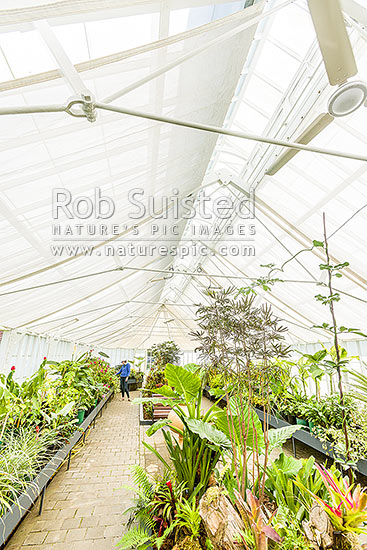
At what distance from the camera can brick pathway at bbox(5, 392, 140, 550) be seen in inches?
98.6

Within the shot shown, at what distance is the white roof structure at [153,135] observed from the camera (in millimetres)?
1468

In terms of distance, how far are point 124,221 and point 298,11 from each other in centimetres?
286

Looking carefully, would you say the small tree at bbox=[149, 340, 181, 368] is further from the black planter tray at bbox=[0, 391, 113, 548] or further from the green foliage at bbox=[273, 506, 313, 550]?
the green foliage at bbox=[273, 506, 313, 550]

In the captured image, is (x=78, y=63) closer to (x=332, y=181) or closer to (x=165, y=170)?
(x=165, y=170)

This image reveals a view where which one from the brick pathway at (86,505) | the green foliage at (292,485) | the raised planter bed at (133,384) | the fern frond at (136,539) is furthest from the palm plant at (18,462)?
the raised planter bed at (133,384)

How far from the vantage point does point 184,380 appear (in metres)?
3.19

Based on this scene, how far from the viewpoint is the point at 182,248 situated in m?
8.84

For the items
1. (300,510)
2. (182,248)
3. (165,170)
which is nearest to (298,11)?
(165,170)

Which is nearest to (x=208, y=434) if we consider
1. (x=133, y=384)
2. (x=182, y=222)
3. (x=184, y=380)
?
(x=184, y=380)

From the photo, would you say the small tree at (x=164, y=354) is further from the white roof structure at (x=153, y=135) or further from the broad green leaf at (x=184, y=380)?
the broad green leaf at (x=184, y=380)

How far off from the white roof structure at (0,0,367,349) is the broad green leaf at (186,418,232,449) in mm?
1870

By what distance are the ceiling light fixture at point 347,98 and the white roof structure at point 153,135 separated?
1.45 feet

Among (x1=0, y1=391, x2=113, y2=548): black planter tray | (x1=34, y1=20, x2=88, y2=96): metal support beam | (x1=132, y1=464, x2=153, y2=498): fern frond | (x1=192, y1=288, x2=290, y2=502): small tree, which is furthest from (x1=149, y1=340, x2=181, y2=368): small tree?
(x1=34, y1=20, x2=88, y2=96): metal support beam

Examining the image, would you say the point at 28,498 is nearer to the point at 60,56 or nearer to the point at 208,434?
the point at 208,434
